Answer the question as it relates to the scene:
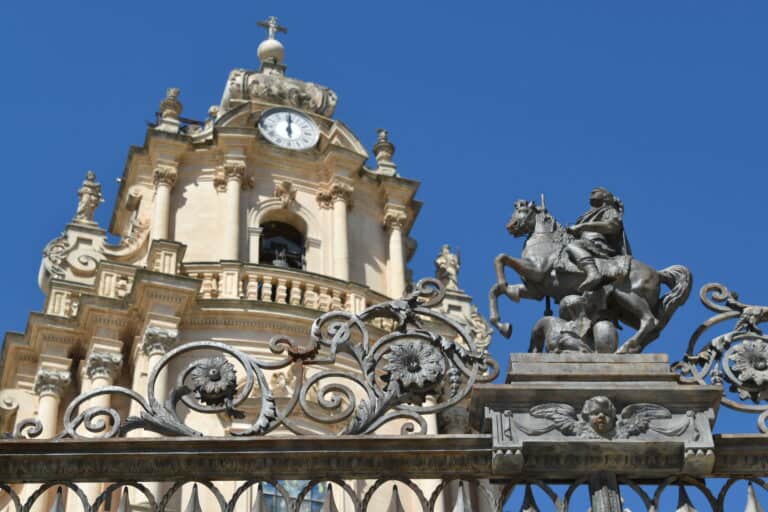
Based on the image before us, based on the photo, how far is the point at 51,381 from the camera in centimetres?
2300

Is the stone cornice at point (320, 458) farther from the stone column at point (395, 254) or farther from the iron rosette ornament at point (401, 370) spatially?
the stone column at point (395, 254)

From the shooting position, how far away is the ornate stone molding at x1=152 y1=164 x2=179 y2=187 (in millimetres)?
25856

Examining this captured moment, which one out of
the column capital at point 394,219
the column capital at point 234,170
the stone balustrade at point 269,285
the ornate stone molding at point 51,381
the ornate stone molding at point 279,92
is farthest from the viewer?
the ornate stone molding at point 279,92

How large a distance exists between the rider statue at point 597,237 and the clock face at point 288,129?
54.1ft

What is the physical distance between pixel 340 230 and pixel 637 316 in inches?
625

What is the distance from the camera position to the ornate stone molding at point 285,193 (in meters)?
26.1

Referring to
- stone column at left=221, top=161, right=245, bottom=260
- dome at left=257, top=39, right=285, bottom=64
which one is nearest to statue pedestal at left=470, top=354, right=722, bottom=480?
stone column at left=221, top=161, right=245, bottom=260

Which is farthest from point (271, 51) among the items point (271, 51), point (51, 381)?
point (51, 381)

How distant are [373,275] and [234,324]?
12.5 ft

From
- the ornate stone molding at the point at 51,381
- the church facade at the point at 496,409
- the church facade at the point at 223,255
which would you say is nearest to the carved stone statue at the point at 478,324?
the church facade at the point at 223,255

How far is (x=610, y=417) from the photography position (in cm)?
921

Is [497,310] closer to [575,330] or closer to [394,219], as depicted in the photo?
[575,330]

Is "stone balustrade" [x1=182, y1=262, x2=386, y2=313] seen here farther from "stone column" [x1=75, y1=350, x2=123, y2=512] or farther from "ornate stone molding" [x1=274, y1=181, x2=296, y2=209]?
"ornate stone molding" [x1=274, y1=181, x2=296, y2=209]

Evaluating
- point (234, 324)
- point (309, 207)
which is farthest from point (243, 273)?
point (309, 207)
